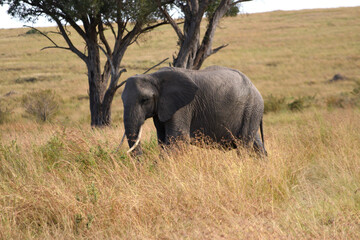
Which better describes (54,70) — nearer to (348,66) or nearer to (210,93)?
(348,66)

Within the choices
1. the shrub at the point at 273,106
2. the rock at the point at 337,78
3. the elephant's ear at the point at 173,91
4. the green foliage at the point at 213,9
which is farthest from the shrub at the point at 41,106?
the rock at the point at 337,78

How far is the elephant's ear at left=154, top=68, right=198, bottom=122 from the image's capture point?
21.2ft

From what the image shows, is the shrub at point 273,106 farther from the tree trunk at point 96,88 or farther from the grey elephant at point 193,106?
the grey elephant at point 193,106

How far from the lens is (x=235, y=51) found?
2014 inches

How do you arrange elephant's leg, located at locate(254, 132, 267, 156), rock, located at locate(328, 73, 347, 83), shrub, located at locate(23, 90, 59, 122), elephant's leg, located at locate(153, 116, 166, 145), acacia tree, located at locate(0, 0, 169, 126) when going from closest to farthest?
1. elephant's leg, located at locate(153, 116, 166, 145)
2. elephant's leg, located at locate(254, 132, 267, 156)
3. acacia tree, located at locate(0, 0, 169, 126)
4. shrub, located at locate(23, 90, 59, 122)
5. rock, located at locate(328, 73, 347, 83)

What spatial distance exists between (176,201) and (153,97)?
91.6 inches

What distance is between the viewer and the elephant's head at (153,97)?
20.6 feet

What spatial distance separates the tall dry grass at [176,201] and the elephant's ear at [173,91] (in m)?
0.70

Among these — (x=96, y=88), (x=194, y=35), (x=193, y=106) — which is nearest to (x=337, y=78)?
(x=96, y=88)

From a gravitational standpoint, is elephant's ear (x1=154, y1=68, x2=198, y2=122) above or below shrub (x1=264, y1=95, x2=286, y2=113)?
above

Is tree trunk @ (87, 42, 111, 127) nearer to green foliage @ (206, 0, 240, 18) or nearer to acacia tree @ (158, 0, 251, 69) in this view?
acacia tree @ (158, 0, 251, 69)

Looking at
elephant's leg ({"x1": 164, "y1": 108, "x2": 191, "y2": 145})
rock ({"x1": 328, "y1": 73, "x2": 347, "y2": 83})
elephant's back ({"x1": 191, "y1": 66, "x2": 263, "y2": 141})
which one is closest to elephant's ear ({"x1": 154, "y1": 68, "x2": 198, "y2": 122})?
elephant's leg ({"x1": 164, "y1": 108, "x2": 191, "y2": 145})

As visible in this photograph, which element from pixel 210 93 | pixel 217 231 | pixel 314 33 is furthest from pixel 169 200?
pixel 314 33

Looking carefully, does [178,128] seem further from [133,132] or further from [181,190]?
[181,190]
